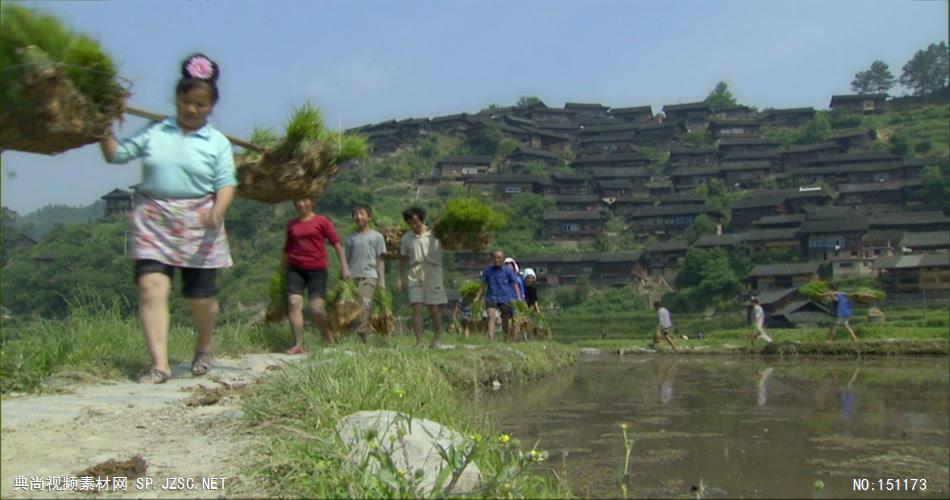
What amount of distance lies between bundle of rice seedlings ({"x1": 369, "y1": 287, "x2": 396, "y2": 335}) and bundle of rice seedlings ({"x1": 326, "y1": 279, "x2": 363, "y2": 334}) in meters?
0.54

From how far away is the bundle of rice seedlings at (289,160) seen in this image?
17.8ft

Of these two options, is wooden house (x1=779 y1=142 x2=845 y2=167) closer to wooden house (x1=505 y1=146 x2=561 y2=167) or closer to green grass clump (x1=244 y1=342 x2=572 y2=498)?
wooden house (x1=505 y1=146 x2=561 y2=167)

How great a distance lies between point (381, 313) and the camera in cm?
712

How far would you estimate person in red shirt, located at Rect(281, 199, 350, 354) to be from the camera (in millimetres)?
5914

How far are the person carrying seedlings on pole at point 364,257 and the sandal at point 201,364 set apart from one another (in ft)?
7.61

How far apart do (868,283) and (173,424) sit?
1403 inches

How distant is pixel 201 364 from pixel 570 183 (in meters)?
56.3

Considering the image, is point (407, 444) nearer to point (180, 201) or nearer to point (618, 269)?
point (180, 201)

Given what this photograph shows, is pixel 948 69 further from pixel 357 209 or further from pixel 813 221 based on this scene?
pixel 357 209

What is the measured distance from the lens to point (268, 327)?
676 centimetres

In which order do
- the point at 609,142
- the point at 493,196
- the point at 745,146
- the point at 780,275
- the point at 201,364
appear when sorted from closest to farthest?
the point at 201,364
the point at 780,275
the point at 493,196
the point at 745,146
the point at 609,142

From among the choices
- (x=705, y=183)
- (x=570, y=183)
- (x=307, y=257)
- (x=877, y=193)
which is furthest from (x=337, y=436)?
(x=705, y=183)

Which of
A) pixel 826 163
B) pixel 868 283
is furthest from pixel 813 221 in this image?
pixel 826 163

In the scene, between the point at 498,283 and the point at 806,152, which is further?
the point at 806,152
